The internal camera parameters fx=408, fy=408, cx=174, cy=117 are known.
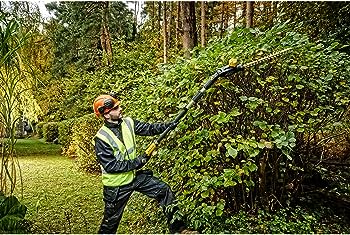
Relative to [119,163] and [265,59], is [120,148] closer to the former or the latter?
[119,163]

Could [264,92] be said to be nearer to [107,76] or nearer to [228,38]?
[228,38]

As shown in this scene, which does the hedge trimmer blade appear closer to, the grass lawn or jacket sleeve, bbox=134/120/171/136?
jacket sleeve, bbox=134/120/171/136

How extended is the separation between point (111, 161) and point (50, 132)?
46.5 ft

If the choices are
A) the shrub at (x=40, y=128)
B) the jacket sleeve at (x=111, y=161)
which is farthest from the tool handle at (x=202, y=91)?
the shrub at (x=40, y=128)

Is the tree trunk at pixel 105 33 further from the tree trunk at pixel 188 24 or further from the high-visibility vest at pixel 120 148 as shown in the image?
the high-visibility vest at pixel 120 148

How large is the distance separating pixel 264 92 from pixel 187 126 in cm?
74

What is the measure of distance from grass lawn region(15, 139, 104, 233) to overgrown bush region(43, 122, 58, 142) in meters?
4.97

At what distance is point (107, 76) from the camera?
34.8 ft

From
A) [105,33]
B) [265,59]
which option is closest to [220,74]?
[265,59]

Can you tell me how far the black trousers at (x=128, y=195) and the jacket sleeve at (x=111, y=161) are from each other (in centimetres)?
23

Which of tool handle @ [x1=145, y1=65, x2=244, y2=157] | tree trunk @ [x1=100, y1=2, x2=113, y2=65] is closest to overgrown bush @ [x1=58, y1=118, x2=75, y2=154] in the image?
tree trunk @ [x1=100, y1=2, x2=113, y2=65]

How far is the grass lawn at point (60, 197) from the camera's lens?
200 inches

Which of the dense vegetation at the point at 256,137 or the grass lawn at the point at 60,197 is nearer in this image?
the dense vegetation at the point at 256,137

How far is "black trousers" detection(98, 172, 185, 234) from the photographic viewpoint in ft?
11.6
